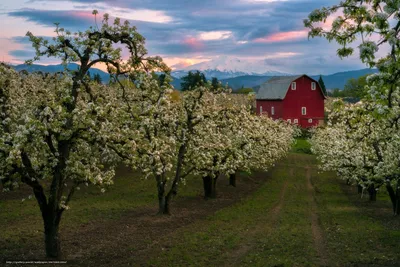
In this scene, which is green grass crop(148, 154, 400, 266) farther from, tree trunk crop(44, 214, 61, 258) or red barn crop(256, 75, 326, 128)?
red barn crop(256, 75, 326, 128)

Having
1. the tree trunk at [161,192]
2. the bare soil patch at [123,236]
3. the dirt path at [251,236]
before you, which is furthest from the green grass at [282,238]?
the tree trunk at [161,192]

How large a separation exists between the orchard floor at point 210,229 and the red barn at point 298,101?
64586 mm

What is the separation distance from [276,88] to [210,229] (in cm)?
8768

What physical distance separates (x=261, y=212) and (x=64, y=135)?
65.2 ft

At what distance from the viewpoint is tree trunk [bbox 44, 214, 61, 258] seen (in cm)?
1844

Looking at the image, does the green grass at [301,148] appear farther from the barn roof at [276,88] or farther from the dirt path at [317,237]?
the dirt path at [317,237]

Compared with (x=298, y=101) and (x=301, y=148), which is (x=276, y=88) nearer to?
(x=298, y=101)

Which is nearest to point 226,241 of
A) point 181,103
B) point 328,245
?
point 328,245

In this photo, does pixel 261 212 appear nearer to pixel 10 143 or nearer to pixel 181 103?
pixel 181 103

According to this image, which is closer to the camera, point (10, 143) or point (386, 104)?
point (386, 104)

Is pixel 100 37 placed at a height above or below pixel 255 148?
above

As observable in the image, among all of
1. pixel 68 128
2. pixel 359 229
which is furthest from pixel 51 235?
pixel 359 229

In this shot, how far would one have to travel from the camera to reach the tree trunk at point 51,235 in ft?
60.5

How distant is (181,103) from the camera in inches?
1184
